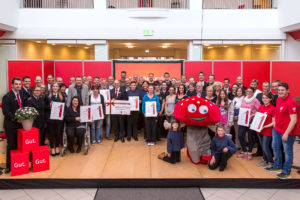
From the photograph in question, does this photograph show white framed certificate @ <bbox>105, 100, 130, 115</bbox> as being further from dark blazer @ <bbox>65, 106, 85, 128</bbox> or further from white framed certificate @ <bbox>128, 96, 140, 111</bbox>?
dark blazer @ <bbox>65, 106, 85, 128</bbox>

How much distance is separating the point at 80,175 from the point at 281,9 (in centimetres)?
1049

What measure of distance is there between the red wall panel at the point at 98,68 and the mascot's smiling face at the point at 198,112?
480 cm

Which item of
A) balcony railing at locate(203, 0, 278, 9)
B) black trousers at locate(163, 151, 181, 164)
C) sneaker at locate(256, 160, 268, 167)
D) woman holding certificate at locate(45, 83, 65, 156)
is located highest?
balcony railing at locate(203, 0, 278, 9)

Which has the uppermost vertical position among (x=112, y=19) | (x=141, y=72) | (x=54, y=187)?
(x=112, y=19)

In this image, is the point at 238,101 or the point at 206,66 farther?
the point at 206,66

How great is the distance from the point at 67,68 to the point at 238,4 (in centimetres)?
826

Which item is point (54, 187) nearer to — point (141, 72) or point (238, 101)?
point (238, 101)

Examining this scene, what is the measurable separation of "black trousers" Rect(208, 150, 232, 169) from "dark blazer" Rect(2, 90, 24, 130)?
11.9 ft

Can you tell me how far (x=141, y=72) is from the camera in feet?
29.7

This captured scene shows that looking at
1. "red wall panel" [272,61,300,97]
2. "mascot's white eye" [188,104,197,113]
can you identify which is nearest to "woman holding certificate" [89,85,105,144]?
"mascot's white eye" [188,104,197,113]

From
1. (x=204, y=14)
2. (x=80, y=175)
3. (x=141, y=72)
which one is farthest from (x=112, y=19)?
(x=80, y=175)

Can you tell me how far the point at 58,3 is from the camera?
1179cm

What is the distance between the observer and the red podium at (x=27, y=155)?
430 centimetres

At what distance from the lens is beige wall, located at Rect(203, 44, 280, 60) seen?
11523mm
